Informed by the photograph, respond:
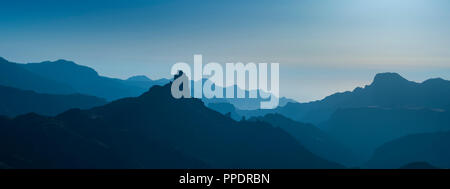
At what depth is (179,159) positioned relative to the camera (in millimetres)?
168125

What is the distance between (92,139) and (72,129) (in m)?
10.9

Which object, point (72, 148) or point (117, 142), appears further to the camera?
point (117, 142)

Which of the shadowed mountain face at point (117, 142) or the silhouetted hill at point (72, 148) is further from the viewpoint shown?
the shadowed mountain face at point (117, 142)

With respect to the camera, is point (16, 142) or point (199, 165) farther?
point (199, 165)

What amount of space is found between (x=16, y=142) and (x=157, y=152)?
5983cm

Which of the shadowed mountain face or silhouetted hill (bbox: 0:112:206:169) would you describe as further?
the shadowed mountain face

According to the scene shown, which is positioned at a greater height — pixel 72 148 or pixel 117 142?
pixel 117 142
